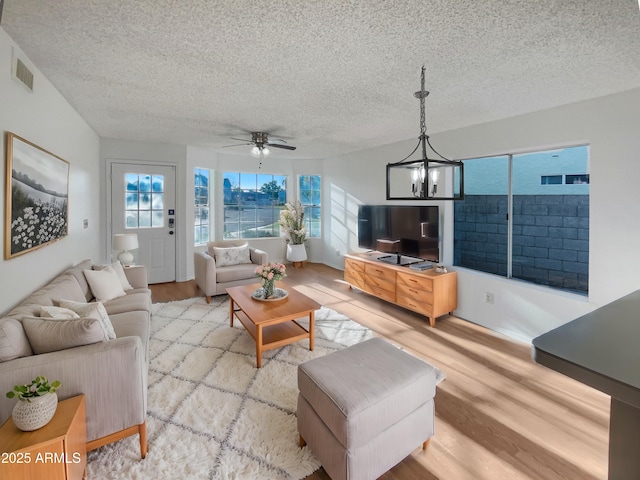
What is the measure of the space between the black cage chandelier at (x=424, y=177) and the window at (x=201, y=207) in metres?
3.60

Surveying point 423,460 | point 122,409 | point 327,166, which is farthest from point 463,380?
point 327,166

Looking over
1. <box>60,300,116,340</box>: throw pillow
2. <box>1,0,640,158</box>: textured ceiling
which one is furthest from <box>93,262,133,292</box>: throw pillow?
<box>1,0,640,158</box>: textured ceiling

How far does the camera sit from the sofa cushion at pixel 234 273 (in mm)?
4371

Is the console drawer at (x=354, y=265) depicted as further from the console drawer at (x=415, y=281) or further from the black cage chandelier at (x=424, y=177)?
the black cage chandelier at (x=424, y=177)

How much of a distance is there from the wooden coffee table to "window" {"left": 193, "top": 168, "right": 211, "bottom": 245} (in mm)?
3047

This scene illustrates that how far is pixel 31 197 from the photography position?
226 centimetres

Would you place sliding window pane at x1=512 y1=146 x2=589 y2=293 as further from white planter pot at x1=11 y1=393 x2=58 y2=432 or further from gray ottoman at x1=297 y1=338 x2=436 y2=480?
white planter pot at x1=11 y1=393 x2=58 y2=432

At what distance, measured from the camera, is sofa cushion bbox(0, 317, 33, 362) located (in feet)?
4.88

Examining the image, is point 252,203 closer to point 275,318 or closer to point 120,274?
point 120,274

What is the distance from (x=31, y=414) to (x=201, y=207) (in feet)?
16.4

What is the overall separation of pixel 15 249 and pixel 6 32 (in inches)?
52.6

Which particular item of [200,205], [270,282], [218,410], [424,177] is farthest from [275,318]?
[200,205]

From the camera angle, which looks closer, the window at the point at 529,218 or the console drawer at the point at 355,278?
the window at the point at 529,218

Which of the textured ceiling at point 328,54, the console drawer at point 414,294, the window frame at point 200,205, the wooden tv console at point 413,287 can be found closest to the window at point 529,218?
the wooden tv console at point 413,287
